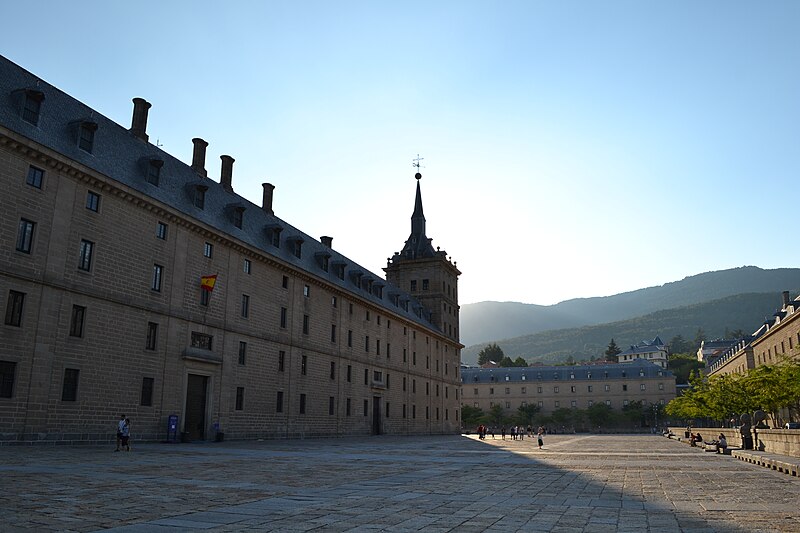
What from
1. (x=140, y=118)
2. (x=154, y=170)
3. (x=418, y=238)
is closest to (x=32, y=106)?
(x=154, y=170)

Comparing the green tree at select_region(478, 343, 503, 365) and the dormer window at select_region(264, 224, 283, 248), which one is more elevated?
the green tree at select_region(478, 343, 503, 365)

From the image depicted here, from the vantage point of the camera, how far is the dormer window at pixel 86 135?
30812mm

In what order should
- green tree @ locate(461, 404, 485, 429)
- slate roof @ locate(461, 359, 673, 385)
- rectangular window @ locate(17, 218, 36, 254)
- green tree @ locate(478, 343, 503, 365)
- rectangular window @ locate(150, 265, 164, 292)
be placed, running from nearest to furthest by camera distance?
rectangular window @ locate(17, 218, 36, 254)
rectangular window @ locate(150, 265, 164, 292)
green tree @ locate(461, 404, 485, 429)
slate roof @ locate(461, 359, 673, 385)
green tree @ locate(478, 343, 503, 365)

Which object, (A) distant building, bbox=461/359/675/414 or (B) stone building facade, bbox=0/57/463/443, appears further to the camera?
(A) distant building, bbox=461/359/675/414

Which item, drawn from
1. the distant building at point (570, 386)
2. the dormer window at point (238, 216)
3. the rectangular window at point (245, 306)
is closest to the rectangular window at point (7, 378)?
the rectangular window at point (245, 306)

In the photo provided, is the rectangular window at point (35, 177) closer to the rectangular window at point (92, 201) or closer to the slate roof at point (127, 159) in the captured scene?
the slate roof at point (127, 159)

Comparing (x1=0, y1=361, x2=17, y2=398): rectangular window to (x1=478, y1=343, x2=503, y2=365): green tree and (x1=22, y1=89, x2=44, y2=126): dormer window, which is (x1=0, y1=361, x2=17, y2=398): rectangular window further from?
(x1=478, y1=343, x2=503, y2=365): green tree

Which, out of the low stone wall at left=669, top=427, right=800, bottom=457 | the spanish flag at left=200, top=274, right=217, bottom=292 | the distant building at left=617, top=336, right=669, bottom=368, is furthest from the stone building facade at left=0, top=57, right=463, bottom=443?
the distant building at left=617, top=336, right=669, bottom=368

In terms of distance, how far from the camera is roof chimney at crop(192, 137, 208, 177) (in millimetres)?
42719

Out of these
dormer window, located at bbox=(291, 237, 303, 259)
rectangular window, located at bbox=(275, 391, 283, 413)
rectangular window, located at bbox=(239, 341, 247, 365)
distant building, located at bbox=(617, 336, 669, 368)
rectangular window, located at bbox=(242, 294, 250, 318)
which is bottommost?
rectangular window, located at bbox=(275, 391, 283, 413)

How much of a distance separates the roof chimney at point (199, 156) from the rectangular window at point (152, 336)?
535 inches

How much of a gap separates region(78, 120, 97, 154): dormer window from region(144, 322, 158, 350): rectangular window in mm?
9408

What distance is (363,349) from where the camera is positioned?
58406mm

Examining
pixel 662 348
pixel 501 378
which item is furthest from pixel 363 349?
pixel 662 348
